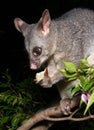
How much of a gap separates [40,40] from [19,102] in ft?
3.40

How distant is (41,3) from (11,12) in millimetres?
730

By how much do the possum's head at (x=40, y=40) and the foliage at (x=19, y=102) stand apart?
93 cm

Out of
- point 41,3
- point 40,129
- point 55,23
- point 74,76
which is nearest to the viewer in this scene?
point 74,76

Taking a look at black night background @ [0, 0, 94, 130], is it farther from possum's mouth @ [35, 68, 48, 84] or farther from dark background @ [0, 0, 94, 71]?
possum's mouth @ [35, 68, 48, 84]

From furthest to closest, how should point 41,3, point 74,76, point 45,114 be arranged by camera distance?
point 41,3 → point 45,114 → point 74,76

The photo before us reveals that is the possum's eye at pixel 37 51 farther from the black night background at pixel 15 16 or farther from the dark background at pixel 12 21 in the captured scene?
the dark background at pixel 12 21

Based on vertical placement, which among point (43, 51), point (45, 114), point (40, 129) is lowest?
point (40, 129)

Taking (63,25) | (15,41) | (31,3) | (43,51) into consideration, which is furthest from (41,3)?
(43,51)

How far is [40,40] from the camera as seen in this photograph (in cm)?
449

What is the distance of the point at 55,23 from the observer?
4.78 m

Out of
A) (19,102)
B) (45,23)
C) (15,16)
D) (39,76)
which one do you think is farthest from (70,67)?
(15,16)

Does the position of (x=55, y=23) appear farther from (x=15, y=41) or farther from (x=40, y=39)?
(x=15, y=41)

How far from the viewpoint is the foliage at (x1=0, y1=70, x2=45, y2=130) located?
5.07 meters

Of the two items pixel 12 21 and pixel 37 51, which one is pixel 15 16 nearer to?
pixel 12 21
